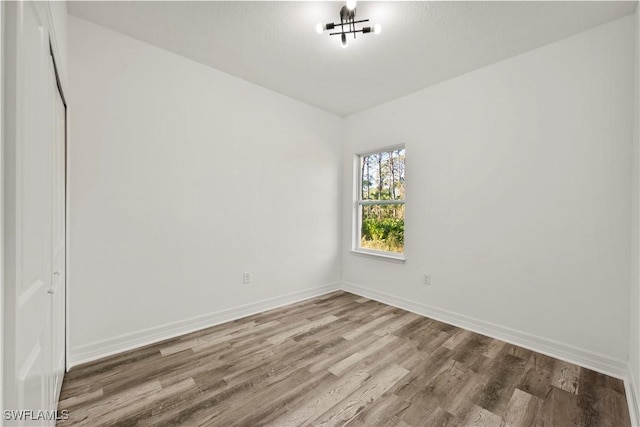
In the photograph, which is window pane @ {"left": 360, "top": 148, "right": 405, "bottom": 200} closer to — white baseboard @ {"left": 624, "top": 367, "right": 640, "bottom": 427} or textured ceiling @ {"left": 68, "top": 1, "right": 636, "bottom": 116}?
textured ceiling @ {"left": 68, "top": 1, "right": 636, "bottom": 116}

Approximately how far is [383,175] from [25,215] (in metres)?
3.51

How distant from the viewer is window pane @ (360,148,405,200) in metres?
3.64

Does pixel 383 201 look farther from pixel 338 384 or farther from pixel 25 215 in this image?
pixel 25 215

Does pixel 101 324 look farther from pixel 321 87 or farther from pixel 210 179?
pixel 321 87

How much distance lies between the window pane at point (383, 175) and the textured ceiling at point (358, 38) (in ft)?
3.14

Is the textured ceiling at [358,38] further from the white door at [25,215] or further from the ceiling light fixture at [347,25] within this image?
the white door at [25,215]

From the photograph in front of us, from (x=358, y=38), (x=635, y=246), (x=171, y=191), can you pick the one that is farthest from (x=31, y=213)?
(x=635, y=246)

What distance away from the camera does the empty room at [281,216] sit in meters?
1.76

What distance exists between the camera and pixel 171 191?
262 cm

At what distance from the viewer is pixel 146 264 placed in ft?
8.18

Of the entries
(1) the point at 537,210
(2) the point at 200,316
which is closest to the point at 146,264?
(2) the point at 200,316

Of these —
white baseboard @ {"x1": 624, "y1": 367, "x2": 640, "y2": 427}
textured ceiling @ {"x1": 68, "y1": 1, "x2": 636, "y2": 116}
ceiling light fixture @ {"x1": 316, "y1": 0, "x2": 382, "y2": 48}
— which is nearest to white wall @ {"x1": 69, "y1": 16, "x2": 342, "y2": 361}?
textured ceiling @ {"x1": 68, "y1": 1, "x2": 636, "y2": 116}

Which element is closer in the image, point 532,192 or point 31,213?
point 31,213

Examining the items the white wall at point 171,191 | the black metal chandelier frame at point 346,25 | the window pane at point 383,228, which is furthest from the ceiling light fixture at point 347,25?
the window pane at point 383,228
